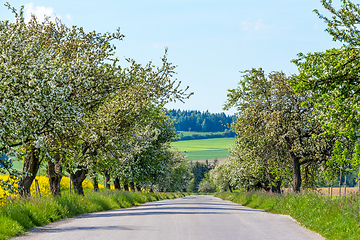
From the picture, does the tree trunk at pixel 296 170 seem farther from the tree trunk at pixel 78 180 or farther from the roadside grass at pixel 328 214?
the tree trunk at pixel 78 180

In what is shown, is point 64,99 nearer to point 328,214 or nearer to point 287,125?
point 328,214

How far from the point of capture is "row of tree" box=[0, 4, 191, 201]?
12.5m

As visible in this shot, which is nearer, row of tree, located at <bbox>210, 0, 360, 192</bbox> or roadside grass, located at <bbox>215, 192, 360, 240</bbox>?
roadside grass, located at <bbox>215, 192, 360, 240</bbox>

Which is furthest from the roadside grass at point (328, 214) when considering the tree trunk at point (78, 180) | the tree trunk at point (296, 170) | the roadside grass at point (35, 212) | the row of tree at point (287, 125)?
the tree trunk at point (78, 180)

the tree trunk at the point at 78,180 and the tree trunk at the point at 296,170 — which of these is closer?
the tree trunk at the point at 78,180

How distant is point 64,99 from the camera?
14.8 m

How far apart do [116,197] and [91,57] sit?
366 inches

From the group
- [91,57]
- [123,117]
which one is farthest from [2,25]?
[123,117]

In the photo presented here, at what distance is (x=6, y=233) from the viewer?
32.3 ft

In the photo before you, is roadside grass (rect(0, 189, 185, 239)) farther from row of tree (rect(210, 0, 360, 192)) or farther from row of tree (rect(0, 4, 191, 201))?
row of tree (rect(210, 0, 360, 192))

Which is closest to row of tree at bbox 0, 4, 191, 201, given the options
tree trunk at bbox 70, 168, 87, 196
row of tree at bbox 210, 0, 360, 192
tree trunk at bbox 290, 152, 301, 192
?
tree trunk at bbox 70, 168, 87, 196

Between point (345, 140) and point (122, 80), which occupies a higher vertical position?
point (122, 80)

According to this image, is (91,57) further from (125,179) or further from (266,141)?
(125,179)

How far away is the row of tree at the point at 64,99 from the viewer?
12453mm
